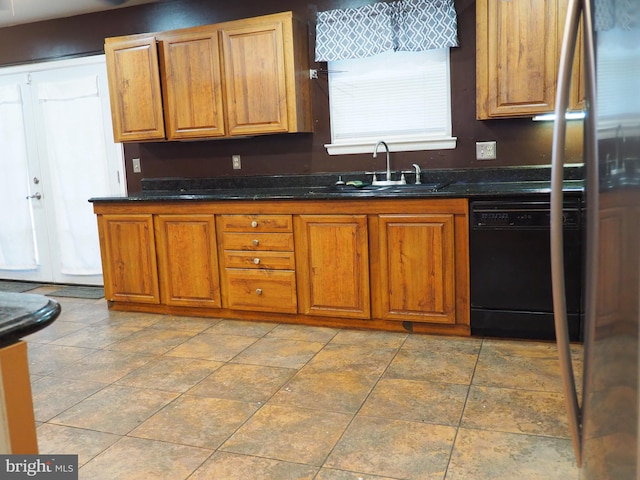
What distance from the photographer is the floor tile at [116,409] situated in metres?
2.53

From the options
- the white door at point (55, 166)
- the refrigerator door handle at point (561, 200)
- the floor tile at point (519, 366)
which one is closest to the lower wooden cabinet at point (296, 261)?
the floor tile at point (519, 366)

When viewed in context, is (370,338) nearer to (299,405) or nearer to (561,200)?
(299,405)

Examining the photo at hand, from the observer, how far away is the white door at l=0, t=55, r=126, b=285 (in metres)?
4.97

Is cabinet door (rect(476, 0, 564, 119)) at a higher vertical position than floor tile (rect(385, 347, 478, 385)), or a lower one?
higher

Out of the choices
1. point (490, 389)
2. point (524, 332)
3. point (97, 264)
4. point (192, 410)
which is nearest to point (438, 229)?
point (524, 332)

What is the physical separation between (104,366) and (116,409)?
2.04ft

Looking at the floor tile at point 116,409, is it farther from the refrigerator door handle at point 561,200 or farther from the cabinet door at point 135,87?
the cabinet door at point 135,87

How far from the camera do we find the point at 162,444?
2.33 metres

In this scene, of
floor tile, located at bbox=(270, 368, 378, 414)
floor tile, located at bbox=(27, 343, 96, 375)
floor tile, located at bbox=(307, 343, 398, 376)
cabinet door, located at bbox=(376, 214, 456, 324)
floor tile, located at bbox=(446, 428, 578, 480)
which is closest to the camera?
floor tile, located at bbox=(446, 428, 578, 480)

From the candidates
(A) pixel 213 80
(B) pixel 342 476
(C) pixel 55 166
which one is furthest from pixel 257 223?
(C) pixel 55 166

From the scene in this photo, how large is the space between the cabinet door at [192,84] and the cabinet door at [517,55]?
1795mm

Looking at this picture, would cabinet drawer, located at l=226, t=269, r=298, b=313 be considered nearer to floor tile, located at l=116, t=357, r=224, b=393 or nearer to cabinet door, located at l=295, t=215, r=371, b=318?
cabinet door, located at l=295, t=215, r=371, b=318

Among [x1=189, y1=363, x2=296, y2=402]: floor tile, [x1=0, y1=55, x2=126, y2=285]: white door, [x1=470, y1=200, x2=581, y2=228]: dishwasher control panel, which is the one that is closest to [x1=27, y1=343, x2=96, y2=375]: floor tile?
[x1=189, y1=363, x2=296, y2=402]: floor tile

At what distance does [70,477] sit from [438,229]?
232 centimetres
